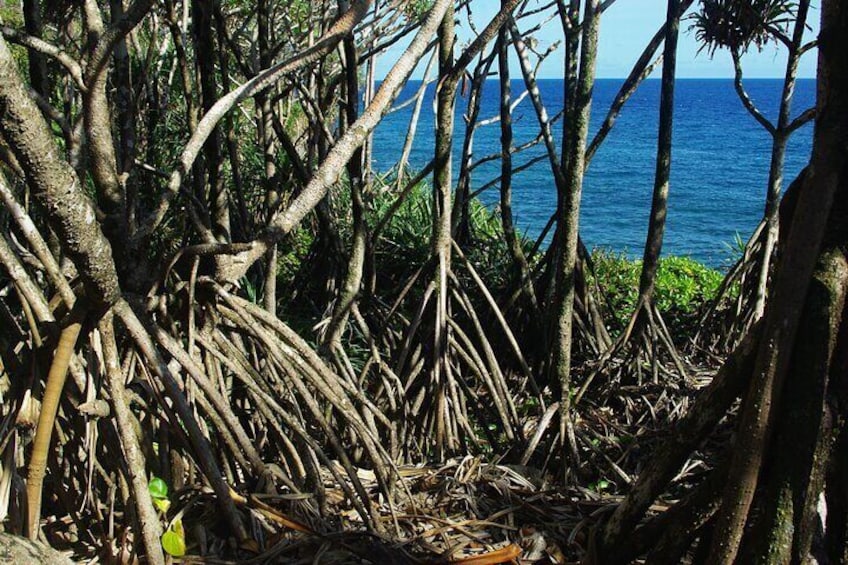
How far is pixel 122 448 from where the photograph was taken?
2.40m

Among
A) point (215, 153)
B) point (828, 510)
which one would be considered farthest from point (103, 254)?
point (215, 153)

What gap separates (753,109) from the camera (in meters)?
5.55

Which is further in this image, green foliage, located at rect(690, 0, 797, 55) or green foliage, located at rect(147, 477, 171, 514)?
green foliage, located at rect(690, 0, 797, 55)

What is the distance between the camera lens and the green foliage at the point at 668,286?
672 centimetres

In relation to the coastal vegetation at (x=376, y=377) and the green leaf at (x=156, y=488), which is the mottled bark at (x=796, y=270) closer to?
the coastal vegetation at (x=376, y=377)

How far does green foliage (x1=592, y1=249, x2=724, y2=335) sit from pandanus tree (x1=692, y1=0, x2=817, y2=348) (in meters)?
0.88

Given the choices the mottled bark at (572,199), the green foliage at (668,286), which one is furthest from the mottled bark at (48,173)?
the green foliage at (668,286)

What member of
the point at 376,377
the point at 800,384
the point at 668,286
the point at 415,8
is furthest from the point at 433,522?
the point at 415,8

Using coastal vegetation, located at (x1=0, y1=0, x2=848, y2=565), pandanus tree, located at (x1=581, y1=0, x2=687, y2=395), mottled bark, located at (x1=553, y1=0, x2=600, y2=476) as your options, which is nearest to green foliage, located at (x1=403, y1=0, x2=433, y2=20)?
coastal vegetation, located at (x1=0, y1=0, x2=848, y2=565)

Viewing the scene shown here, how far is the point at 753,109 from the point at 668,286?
6.72 feet

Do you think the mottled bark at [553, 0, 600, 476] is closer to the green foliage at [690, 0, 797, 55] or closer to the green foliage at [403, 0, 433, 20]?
the green foliage at [690, 0, 797, 55]

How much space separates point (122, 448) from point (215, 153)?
79.7 inches

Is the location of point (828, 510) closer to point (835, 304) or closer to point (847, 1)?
point (835, 304)

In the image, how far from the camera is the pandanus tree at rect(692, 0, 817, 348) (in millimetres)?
Result: 5098
